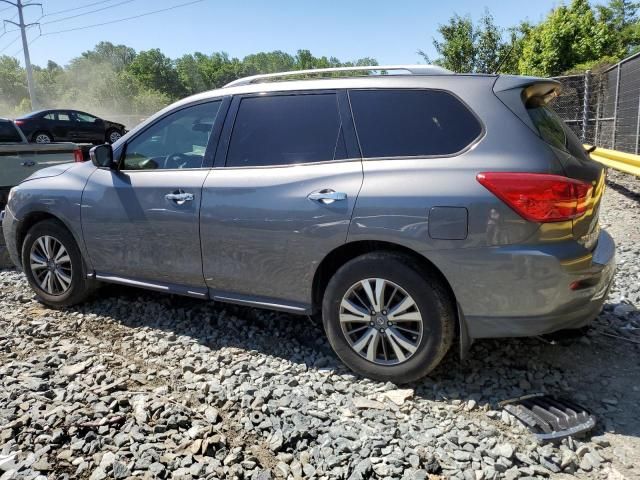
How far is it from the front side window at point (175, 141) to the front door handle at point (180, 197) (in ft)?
0.78

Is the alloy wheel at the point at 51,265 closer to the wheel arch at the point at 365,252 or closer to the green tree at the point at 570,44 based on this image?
the wheel arch at the point at 365,252

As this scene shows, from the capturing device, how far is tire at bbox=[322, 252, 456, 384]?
313 centimetres

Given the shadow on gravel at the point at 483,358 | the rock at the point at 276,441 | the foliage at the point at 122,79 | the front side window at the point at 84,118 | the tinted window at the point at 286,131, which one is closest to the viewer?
the rock at the point at 276,441

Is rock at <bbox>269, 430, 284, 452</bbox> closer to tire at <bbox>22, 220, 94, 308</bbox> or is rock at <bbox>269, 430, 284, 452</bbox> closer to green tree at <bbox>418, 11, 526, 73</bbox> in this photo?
tire at <bbox>22, 220, 94, 308</bbox>

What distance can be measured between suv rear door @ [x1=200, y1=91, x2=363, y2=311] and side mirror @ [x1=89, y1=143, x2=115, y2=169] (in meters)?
1.06

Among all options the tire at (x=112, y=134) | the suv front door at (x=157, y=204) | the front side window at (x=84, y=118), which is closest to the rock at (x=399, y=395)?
the suv front door at (x=157, y=204)

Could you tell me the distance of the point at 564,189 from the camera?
2.86m

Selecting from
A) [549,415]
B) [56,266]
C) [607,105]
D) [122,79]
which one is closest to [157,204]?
[56,266]

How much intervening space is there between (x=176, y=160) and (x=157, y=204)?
0.38m

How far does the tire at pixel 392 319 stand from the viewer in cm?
313

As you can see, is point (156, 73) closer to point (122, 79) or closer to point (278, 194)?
point (122, 79)

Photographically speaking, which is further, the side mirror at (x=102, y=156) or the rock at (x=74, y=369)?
the side mirror at (x=102, y=156)

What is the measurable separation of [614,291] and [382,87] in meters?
2.85

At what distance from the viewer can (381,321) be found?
10.8 ft
